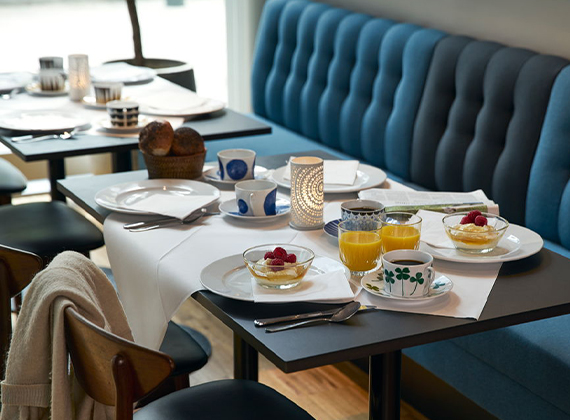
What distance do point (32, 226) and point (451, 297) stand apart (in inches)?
60.0

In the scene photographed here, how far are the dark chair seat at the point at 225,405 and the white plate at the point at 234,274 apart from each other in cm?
22

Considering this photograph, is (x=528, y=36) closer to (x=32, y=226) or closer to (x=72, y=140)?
(x=72, y=140)

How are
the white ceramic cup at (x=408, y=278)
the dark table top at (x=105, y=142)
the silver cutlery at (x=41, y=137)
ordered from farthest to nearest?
1. the silver cutlery at (x=41, y=137)
2. the dark table top at (x=105, y=142)
3. the white ceramic cup at (x=408, y=278)

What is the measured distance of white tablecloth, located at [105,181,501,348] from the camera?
51.8 inches

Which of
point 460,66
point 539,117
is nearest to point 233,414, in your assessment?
point 539,117

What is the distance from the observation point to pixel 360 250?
1.38 meters

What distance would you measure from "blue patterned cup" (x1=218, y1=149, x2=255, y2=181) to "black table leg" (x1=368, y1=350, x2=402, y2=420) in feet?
2.14

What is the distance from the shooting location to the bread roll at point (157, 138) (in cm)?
185

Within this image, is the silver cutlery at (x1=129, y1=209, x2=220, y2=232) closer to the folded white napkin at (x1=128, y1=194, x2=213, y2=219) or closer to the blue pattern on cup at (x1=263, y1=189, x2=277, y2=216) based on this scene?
the folded white napkin at (x1=128, y1=194, x2=213, y2=219)

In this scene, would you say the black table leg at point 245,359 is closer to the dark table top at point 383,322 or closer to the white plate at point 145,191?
the white plate at point 145,191

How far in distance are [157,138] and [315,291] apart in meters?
0.70

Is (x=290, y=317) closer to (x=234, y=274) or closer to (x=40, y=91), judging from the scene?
(x=234, y=274)

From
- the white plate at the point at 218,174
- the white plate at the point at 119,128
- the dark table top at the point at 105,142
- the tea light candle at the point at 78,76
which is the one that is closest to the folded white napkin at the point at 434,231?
the white plate at the point at 218,174

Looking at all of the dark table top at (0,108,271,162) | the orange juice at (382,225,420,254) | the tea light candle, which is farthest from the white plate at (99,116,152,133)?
the orange juice at (382,225,420,254)
